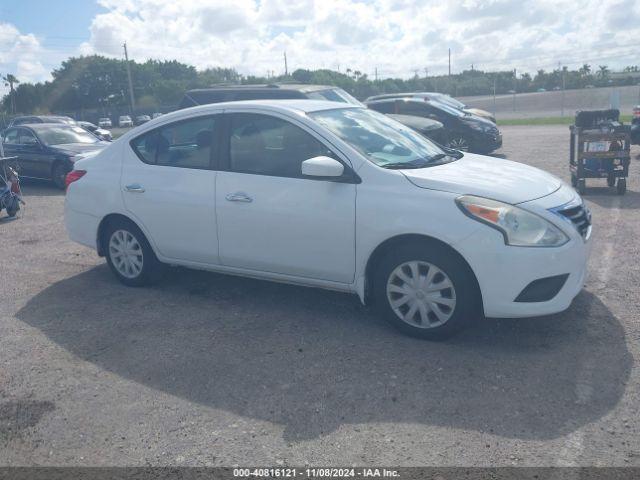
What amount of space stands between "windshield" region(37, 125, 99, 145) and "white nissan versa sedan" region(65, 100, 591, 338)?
8.87 m

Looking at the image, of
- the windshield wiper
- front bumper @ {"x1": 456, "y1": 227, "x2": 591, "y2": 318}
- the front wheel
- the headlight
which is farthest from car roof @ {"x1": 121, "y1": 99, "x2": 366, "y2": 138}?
the front wheel

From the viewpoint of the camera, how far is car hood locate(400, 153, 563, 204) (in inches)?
182

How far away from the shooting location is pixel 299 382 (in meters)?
4.25

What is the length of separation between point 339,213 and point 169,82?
74183 millimetres

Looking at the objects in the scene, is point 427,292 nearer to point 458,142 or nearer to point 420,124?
point 420,124

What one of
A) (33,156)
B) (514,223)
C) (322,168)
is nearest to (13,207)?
(33,156)

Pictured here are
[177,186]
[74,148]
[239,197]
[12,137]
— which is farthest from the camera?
[12,137]

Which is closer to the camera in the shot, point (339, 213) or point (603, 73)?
point (339, 213)

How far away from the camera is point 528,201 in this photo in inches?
181

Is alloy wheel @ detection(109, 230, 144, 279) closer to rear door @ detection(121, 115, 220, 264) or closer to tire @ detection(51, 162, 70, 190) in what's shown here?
rear door @ detection(121, 115, 220, 264)

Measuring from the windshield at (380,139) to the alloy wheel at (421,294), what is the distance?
0.89 meters

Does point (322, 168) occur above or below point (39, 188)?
above

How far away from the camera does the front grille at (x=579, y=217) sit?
4.71m

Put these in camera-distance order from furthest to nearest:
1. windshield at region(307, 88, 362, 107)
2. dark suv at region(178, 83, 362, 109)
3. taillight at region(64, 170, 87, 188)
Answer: windshield at region(307, 88, 362, 107) < dark suv at region(178, 83, 362, 109) < taillight at region(64, 170, 87, 188)
